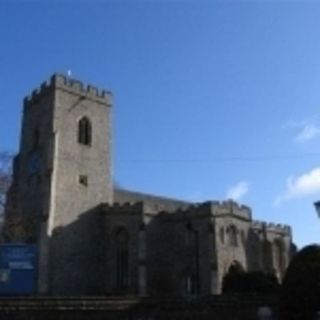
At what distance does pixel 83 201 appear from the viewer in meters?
47.3

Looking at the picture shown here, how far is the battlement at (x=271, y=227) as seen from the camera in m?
50.2

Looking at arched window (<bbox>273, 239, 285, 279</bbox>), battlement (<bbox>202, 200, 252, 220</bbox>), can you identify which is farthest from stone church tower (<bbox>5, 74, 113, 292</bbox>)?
arched window (<bbox>273, 239, 285, 279</bbox>)

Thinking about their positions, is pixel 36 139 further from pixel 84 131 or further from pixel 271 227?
pixel 271 227

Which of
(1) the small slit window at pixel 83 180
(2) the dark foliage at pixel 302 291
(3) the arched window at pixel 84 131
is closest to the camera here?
(2) the dark foliage at pixel 302 291

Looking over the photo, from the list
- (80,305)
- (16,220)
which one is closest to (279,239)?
(16,220)

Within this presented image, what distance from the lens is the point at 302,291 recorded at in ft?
64.3

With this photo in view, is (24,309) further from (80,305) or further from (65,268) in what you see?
(65,268)

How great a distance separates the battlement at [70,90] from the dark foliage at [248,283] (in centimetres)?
1979

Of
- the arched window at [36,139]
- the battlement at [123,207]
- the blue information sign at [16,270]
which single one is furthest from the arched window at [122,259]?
the blue information sign at [16,270]

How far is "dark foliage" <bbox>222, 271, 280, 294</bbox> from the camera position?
124ft

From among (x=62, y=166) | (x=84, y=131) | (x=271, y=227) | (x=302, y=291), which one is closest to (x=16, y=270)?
(x=62, y=166)

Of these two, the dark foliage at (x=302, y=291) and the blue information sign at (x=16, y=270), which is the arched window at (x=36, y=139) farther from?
the dark foliage at (x=302, y=291)

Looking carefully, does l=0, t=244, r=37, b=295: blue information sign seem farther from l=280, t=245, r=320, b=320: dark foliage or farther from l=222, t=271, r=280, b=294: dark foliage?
l=280, t=245, r=320, b=320: dark foliage

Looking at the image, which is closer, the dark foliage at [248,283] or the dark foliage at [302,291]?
the dark foliage at [302,291]
